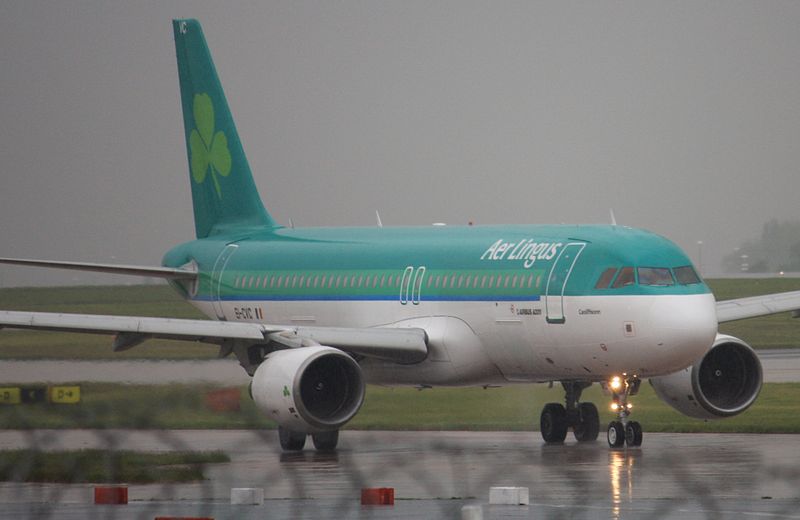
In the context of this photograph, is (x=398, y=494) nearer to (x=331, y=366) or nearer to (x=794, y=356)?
(x=331, y=366)

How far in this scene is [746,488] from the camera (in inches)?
816

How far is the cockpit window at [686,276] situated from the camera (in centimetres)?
2716

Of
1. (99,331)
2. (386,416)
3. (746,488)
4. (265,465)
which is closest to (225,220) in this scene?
(386,416)

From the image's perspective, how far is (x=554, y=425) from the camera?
1160 inches

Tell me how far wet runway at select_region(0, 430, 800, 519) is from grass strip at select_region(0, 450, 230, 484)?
1.29 ft

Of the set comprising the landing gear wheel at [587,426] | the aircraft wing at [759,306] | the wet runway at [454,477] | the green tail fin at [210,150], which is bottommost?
the wet runway at [454,477]

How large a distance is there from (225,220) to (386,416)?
7.47 meters

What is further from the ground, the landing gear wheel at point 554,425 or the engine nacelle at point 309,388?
the engine nacelle at point 309,388

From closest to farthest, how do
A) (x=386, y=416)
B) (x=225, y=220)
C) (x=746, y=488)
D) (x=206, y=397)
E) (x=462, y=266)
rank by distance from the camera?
(x=746, y=488) < (x=206, y=397) < (x=462, y=266) < (x=386, y=416) < (x=225, y=220)

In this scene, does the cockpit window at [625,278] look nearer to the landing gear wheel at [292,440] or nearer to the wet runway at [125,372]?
the landing gear wheel at [292,440]

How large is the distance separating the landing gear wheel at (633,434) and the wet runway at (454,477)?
385 mm

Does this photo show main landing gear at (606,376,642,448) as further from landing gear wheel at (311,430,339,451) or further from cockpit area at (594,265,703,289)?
landing gear wheel at (311,430,339,451)

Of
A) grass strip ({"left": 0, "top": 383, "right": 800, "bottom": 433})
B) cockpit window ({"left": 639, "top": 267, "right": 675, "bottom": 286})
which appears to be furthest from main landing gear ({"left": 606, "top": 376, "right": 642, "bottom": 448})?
grass strip ({"left": 0, "top": 383, "right": 800, "bottom": 433})

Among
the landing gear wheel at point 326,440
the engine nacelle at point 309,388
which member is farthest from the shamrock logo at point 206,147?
the engine nacelle at point 309,388
